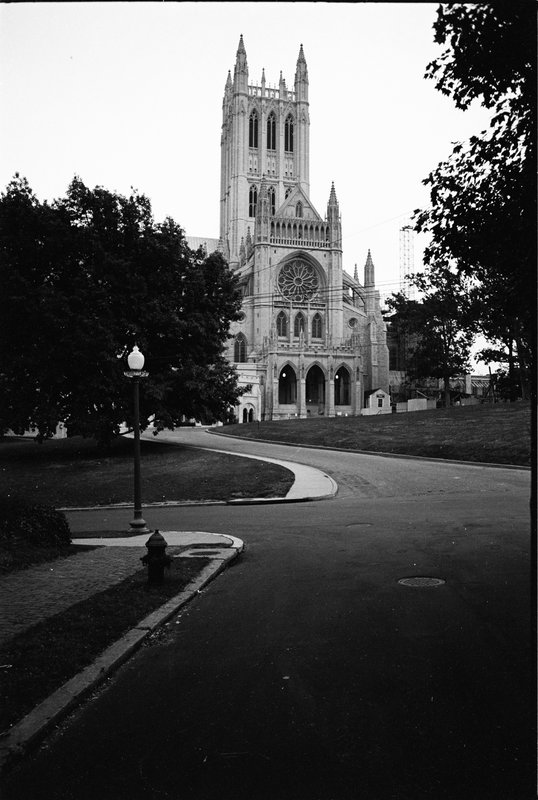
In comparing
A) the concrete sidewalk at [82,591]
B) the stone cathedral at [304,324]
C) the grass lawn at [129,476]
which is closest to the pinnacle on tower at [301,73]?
the stone cathedral at [304,324]

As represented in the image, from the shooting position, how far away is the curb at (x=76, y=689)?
3910 millimetres

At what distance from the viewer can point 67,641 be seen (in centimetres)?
571

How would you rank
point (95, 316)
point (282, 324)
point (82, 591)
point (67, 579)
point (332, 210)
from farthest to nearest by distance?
point (332, 210), point (282, 324), point (95, 316), point (67, 579), point (82, 591)

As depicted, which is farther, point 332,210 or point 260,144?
point 260,144

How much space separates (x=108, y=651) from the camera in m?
5.58

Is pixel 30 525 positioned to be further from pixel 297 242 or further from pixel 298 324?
pixel 297 242

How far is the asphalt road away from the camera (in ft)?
11.5

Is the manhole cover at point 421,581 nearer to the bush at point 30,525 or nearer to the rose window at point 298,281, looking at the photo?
the bush at point 30,525

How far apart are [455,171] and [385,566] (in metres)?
5.77

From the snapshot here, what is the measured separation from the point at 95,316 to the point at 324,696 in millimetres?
25983

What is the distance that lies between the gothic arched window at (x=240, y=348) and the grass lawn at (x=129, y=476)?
51389mm

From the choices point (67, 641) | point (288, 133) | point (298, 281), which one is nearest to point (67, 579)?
point (67, 641)

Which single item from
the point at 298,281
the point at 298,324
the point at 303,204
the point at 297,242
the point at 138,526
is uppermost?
the point at 303,204

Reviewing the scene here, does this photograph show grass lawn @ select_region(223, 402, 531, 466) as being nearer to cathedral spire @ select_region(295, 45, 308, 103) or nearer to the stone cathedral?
the stone cathedral
